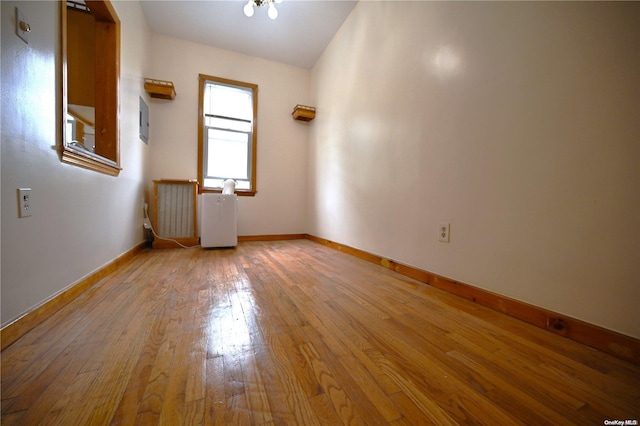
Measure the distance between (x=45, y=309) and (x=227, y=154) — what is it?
250 centimetres

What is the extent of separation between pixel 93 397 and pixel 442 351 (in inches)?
39.1

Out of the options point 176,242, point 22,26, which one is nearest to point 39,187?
point 22,26

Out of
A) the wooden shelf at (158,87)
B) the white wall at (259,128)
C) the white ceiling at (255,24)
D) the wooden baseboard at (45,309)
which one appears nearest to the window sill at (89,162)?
the wooden baseboard at (45,309)

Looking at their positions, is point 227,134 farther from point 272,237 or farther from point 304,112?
point 272,237

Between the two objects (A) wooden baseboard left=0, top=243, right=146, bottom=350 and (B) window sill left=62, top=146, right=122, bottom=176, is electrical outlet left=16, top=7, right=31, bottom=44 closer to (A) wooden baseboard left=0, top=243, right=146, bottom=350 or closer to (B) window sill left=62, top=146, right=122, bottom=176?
(B) window sill left=62, top=146, right=122, bottom=176

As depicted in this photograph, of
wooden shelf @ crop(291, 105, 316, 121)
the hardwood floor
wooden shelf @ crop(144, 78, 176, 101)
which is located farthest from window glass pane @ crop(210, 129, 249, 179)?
the hardwood floor

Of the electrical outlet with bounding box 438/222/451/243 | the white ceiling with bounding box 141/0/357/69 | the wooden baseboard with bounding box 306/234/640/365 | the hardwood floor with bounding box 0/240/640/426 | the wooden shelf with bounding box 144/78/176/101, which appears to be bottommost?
the hardwood floor with bounding box 0/240/640/426

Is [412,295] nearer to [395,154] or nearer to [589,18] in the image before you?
[395,154]

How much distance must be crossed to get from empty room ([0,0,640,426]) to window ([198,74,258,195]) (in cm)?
90

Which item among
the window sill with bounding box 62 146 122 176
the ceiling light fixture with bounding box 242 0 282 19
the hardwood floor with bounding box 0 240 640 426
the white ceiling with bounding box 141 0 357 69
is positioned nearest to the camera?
the hardwood floor with bounding box 0 240 640 426

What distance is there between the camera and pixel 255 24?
2.63 metres

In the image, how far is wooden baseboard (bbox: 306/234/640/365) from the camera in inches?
30.3

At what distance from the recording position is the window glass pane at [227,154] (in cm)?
307

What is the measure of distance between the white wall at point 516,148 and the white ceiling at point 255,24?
2.83 feet
